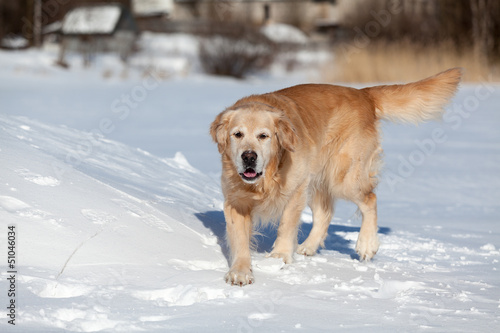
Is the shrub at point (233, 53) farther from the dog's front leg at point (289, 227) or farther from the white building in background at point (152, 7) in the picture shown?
the white building in background at point (152, 7)

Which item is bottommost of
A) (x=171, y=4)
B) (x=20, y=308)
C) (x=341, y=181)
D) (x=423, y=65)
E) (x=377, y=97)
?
(x=20, y=308)

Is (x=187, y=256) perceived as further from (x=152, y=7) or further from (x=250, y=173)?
(x=152, y=7)

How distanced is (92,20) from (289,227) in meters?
34.6

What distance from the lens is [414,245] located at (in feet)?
15.9

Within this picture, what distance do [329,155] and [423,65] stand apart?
12161 millimetres

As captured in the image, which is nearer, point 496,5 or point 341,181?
point 341,181

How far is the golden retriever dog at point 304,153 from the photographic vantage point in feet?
12.1

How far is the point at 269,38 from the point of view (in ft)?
111

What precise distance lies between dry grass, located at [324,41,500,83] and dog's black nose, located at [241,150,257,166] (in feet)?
42.2

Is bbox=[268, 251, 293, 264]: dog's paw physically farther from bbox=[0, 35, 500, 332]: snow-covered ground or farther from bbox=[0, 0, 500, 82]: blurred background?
bbox=[0, 0, 500, 82]: blurred background

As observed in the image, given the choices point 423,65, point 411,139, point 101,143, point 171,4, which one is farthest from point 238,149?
point 171,4

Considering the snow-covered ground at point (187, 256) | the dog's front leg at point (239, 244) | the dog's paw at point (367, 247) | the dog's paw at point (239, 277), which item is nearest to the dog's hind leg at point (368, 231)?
the dog's paw at point (367, 247)

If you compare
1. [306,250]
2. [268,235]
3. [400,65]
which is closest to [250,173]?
[306,250]

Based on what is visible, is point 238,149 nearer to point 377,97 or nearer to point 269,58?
point 377,97
